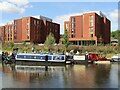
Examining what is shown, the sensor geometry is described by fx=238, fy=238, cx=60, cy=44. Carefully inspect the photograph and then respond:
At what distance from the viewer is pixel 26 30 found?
6769 cm

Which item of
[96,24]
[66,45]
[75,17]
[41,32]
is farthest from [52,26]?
[66,45]

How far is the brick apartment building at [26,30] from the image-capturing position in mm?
67375

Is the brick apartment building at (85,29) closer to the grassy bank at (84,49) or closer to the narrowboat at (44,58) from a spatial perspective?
the grassy bank at (84,49)

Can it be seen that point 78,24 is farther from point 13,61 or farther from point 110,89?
point 110,89

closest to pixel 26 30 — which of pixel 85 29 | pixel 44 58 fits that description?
pixel 85 29

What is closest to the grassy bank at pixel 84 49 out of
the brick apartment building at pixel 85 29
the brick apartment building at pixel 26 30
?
the brick apartment building at pixel 85 29

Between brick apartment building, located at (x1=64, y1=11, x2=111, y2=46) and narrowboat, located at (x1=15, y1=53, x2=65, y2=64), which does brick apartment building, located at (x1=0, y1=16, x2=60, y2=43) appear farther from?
narrowboat, located at (x1=15, y1=53, x2=65, y2=64)

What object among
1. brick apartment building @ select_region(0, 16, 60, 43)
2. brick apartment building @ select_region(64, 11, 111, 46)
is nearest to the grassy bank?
brick apartment building @ select_region(64, 11, 111, 46)

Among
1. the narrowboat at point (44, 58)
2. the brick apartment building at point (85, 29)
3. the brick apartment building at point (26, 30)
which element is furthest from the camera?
the brick apartment building at point (26, 30)

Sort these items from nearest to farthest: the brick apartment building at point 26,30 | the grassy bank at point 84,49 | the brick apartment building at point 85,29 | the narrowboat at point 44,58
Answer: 1. the narrowboat at point 44,58
2. the grassy bank at point 84,49
3. the brick apartment building at point 85,29
4. the brick apartment building at point 26,30

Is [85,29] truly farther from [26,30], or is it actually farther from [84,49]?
[26,30]

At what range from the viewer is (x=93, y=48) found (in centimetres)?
5016

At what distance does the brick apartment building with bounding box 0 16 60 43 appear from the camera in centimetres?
6738

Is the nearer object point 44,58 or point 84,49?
point 44,58
